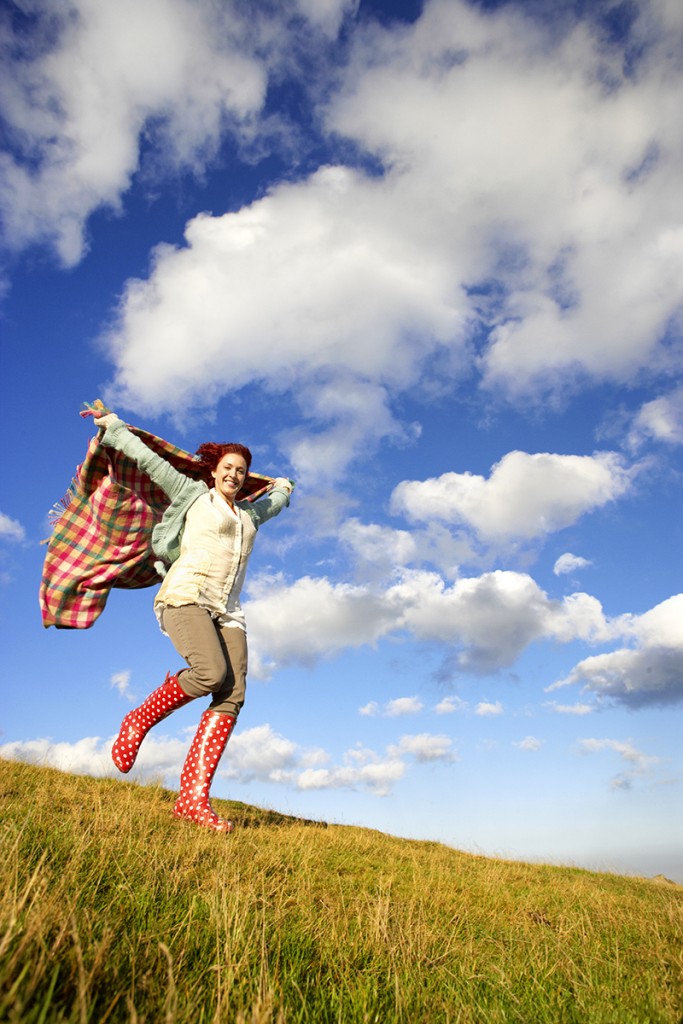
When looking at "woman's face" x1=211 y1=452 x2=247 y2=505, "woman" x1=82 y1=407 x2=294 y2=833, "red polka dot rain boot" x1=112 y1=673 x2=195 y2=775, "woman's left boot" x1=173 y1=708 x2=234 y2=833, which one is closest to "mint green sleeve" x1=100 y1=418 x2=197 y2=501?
"woman" x1=82 y1=407 x2=294 y2=833

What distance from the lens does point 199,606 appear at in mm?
6031

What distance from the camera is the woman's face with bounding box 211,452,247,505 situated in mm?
6645

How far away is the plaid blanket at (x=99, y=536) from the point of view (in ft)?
22.9

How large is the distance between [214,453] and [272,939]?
520 centimetres

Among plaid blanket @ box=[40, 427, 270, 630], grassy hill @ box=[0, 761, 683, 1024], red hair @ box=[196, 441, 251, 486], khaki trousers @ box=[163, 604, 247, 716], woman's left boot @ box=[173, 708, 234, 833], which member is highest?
red hair @ box=[196, 441, 251, 486]

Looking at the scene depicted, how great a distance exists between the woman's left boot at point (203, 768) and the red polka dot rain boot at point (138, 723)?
14.1 inches

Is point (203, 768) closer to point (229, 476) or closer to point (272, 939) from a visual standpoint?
point (229, 476)

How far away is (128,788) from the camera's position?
23.7 feet

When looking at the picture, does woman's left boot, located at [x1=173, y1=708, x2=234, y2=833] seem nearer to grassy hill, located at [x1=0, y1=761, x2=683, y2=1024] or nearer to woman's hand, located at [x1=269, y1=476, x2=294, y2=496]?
grassy hill, located at [x1=0, y1=761, x2=683, y2=1024]

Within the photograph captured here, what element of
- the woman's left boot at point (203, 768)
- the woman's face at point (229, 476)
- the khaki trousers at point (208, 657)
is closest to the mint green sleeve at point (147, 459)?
the woman's face at point (229, 476)

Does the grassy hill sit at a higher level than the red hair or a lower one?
lower

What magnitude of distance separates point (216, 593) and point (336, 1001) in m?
4.15

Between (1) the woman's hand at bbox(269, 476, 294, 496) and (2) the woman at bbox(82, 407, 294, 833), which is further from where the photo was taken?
(1) the woman's hand at bbox(269, 476, 294, 496)

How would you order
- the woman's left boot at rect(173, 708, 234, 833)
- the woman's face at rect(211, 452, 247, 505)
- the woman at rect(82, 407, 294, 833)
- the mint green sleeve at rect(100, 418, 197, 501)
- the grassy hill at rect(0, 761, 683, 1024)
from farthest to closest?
the woman's face at rect(211, 452, 247, 505), the mint green sleeve at rect(100, 418, 197, 501), the woman at rect(82, 407, 294, 833), the woman's left boot at rect(173, 708, 234, 833), the grassy hill at rect(0, 761, 683, 1024)
